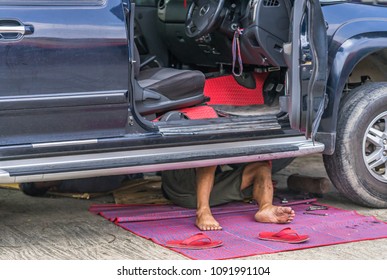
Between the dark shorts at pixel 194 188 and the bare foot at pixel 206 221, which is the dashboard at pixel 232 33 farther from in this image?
the bare foot at pixel 206 221

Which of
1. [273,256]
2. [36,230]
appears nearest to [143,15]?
[36,230]

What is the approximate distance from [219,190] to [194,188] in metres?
0.18

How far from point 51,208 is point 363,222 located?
86.7 inches

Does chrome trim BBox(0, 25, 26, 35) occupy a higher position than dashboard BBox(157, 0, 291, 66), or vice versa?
chrome trim BBox(0, 25, 26, 35)

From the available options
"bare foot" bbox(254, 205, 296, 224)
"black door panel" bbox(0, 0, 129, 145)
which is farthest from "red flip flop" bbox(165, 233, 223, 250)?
"black door panel" bbox(0, 0, 129, 145)

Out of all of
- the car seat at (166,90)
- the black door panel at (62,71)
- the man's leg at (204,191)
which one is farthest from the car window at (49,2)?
the man's leg at (204,191)

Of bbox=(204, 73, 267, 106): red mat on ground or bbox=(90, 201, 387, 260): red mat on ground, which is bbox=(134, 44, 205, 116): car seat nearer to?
bbox=(204, 73, 267, 106): red mat on ground

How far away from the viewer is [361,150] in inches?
237

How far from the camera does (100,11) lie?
506 centimetres

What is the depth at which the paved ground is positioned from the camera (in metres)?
4.99

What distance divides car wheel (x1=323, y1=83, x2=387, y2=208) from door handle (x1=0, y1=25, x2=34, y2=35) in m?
2.32

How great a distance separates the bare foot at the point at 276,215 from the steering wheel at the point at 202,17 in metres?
1.36

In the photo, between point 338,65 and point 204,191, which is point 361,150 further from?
point 204,191

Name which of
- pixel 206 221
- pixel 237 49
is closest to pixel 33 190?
pixel 206 221
